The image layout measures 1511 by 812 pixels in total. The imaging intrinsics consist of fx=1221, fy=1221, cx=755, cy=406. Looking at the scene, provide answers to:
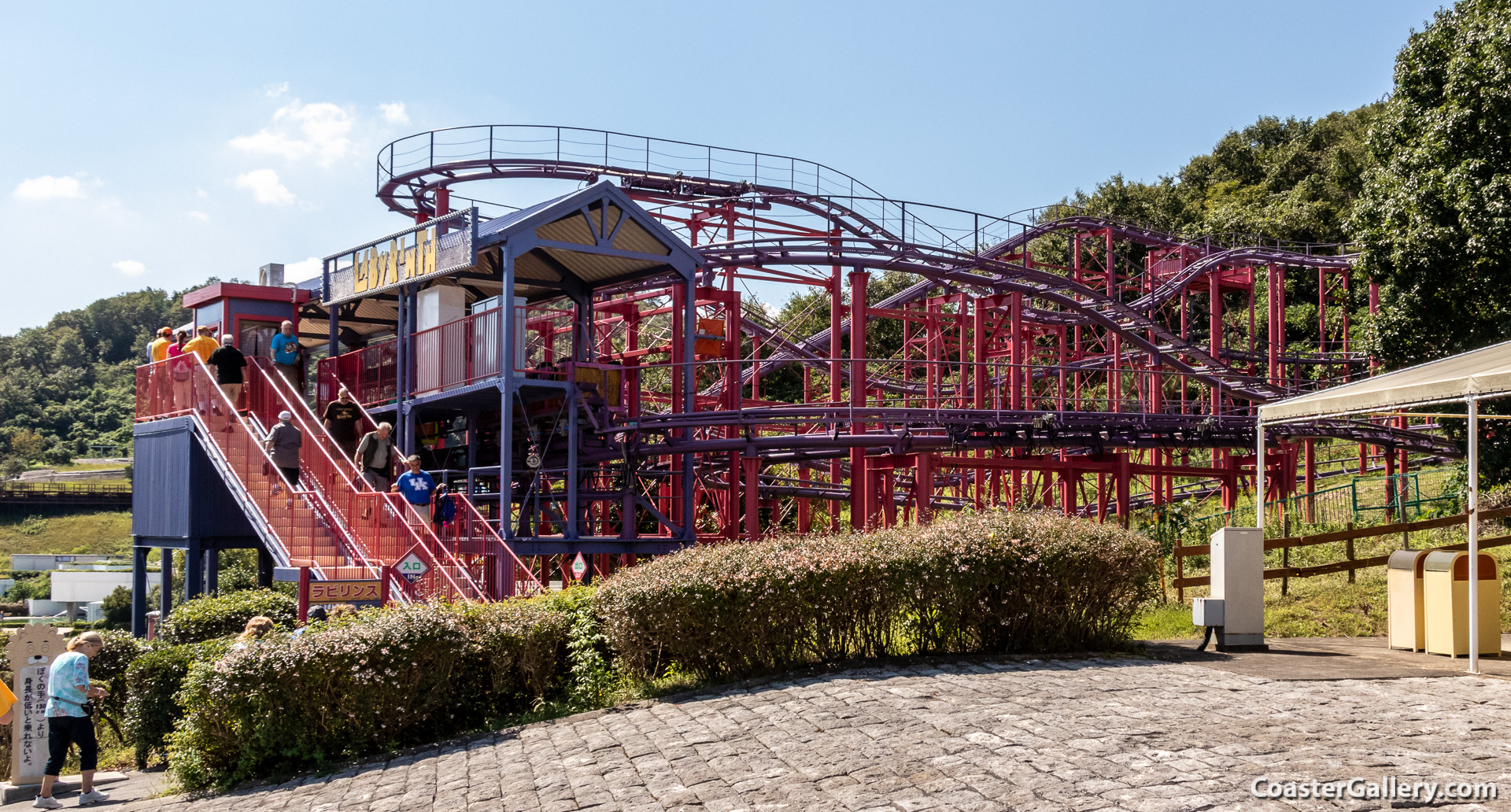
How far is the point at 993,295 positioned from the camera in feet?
88.5

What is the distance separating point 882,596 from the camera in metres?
10.1

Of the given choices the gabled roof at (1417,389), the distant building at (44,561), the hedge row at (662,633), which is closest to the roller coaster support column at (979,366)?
the gabled roof at (1417,389)

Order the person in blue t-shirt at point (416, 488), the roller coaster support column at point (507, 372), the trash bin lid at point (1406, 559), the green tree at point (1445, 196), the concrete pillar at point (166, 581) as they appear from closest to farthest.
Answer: the trash bin lid at point (1406, 559)
the person in blue t-shirt at point (416, 488)
the roller coaster support column at point (507, 372)
the green tree at point (1445, 196)
the concrete pillar at point (166, 581)

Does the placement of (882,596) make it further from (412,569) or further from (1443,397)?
(412,569)

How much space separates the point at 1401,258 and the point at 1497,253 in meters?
1.59

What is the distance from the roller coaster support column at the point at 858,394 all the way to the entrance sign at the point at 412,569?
942 centimetres

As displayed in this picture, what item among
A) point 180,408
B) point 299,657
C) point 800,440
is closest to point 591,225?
point 800,440

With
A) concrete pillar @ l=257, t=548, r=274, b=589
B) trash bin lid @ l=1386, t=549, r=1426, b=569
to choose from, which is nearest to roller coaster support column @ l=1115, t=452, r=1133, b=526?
trash bin lid @ l=1386, t=549, r=1426, b=569

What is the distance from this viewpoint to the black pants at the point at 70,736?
10555 mm

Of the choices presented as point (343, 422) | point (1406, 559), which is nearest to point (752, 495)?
point (343, 422)

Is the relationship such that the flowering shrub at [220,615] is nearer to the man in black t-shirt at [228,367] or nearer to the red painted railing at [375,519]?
the red painted railing at [375,519]

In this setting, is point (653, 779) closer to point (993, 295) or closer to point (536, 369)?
point (536, 369)

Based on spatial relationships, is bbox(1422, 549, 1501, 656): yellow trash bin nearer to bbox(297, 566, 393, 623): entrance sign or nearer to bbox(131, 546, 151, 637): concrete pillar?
bbox(297, 566, 393, 623): entrance sign

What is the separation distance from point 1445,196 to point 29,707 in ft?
68.5
